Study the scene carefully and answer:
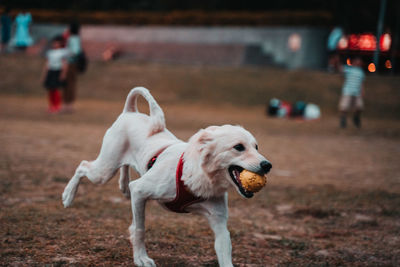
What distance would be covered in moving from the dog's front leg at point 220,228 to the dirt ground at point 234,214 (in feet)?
1.93

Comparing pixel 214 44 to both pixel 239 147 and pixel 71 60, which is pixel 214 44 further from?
pixel 239 147

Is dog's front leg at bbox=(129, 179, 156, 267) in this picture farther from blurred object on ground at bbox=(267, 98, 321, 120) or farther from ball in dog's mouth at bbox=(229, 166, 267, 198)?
blurred object on ground at bbox=(267, 98, 321, 120)

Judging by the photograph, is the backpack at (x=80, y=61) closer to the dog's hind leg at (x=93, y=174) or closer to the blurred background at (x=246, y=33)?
the dog's hind leg at (x=93, y=174)

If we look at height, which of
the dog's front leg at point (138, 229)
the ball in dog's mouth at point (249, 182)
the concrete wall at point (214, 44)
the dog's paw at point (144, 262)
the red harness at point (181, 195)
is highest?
the concrete wall at point (214, 44)

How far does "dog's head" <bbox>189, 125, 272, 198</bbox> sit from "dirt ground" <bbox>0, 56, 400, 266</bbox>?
942 mm

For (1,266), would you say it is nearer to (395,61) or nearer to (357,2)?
(395,61)

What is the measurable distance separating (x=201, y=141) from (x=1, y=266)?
5.61 feet

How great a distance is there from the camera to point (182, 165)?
3.23m

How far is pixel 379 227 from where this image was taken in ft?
16.1

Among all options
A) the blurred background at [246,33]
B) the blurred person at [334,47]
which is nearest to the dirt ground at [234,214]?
the blurred person at [334,47]

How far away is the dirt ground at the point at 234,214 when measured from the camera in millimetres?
3832

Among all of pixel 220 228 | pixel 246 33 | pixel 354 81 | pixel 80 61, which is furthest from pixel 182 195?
pixel 246 33

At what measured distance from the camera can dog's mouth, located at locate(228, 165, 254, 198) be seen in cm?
294

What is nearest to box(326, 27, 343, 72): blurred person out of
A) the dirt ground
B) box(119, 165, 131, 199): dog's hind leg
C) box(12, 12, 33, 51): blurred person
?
the dirt ground
